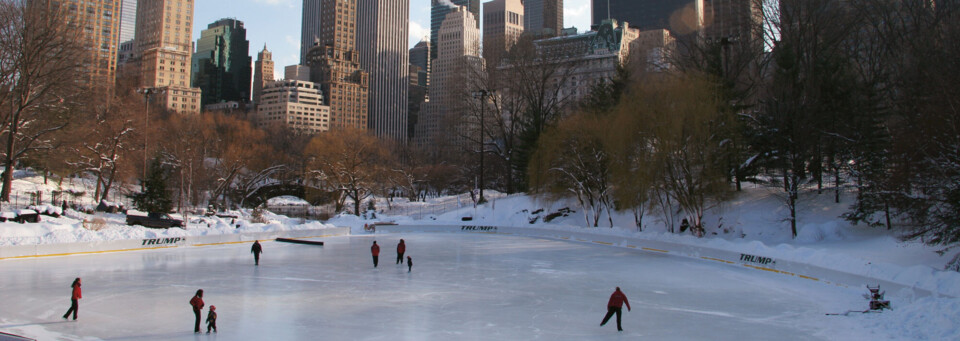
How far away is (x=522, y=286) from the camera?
18.8 metres

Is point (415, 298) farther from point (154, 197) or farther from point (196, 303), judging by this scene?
point (154, 197)

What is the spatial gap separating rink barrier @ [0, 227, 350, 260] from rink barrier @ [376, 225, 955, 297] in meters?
9.16

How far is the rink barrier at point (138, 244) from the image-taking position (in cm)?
2423

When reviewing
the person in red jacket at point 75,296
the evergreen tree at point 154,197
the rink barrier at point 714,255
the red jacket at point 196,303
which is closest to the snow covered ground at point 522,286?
the rink barrier at point 714,255

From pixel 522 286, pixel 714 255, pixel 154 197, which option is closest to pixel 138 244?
pixel 154 197

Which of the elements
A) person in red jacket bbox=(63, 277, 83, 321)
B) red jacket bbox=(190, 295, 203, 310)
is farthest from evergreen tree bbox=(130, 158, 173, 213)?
red jacket bbox=(190, 295, 203, 310)

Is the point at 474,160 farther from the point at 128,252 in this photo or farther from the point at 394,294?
the point at 394,294

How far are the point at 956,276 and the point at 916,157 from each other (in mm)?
5119

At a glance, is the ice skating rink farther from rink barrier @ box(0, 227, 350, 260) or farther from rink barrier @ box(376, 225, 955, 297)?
rink barrier @ box(0, 227, 350, 260)

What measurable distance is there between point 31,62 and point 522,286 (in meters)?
34.1

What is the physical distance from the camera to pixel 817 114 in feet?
105

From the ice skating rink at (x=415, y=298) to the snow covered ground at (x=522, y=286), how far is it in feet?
0.22

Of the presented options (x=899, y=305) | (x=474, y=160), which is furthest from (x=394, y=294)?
(x=474, y=160)

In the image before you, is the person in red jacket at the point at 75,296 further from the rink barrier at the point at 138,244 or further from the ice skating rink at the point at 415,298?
the rink barrier at the point at 138,244
